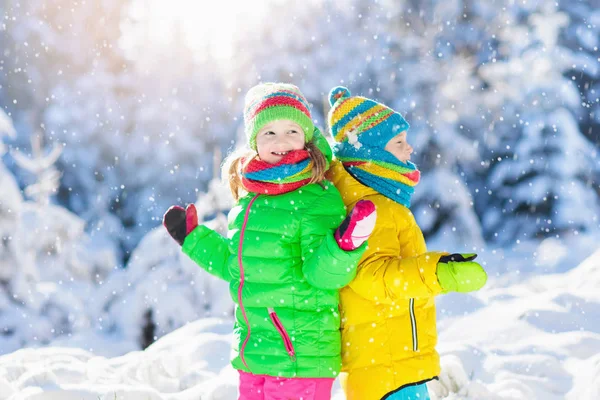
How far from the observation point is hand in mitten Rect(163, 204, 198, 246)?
116 inches

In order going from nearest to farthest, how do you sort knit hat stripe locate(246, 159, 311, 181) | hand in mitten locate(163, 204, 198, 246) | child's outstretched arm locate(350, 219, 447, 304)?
child's outstretched arm locate(350, 219, 447, 304) < knit hat stripe locate(246, 159, 311, 181) < hand in mitten locate(163, 204, 198, 246)

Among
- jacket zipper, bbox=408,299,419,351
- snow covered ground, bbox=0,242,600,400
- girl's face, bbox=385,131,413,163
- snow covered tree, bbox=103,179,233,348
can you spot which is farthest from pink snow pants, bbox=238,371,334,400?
snow covered tree, bbox=103,179,233,348

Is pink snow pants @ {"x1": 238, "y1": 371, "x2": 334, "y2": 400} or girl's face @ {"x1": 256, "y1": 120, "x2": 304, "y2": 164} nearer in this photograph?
pink snow pants @ {"x1": 238, "y1": 371, "x2": 334, "y2": 400}

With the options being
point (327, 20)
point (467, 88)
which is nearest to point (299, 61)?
point (327, 20)

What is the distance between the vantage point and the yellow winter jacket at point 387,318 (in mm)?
2393

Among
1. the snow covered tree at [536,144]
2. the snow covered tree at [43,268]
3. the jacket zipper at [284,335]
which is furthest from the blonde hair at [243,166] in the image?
the snow covered tree at [43,268]

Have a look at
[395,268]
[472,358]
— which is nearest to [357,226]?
[395,268]

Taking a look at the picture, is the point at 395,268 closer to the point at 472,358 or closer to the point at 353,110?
the point at 353,110

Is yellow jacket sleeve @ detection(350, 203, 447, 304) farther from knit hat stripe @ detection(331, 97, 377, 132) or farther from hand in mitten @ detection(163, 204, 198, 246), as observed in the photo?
hand in mitten @ detection(163, 204, 198, 246)

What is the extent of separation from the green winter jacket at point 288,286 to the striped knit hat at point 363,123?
278 mm

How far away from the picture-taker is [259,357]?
250cm

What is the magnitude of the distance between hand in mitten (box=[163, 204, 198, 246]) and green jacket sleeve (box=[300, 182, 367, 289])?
0.71 meters

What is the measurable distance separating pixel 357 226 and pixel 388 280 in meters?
0.31

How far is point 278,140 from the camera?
2633 millimetres
